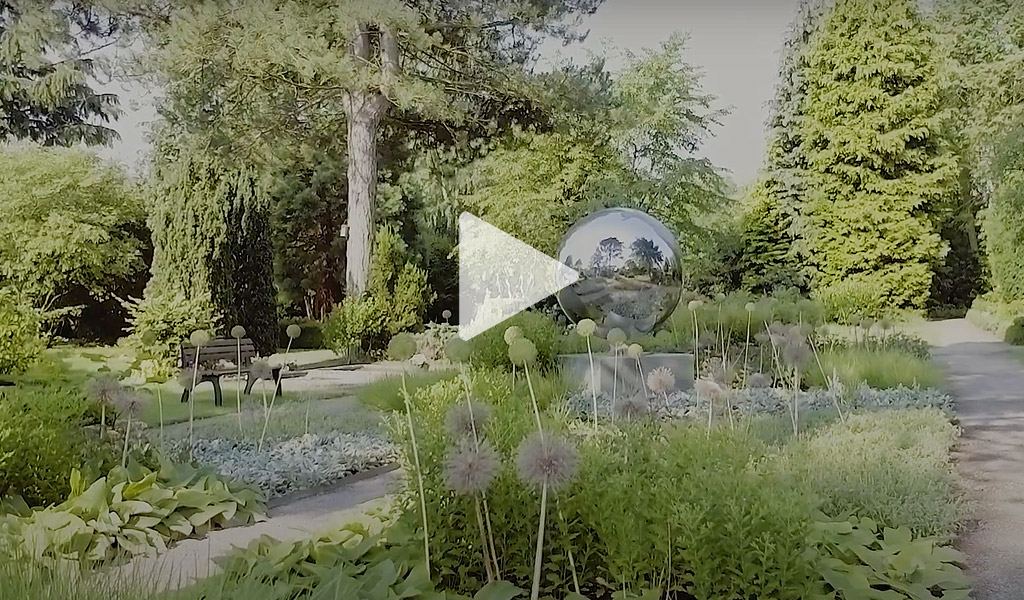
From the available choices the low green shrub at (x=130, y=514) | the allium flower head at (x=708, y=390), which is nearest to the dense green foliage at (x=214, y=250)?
the low green shrub at (x=130, y=514)

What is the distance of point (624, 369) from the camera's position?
2324 mm

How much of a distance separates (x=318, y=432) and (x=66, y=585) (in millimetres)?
947

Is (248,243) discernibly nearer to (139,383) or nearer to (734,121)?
(139,383)

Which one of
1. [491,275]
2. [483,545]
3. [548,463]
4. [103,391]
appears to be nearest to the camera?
[548,463]

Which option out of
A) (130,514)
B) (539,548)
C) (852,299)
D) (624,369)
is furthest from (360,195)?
(852,299)

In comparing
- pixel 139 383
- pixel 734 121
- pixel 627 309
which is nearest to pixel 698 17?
pixel 734 121

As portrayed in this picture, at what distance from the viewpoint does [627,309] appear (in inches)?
87.4

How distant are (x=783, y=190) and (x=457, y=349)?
1.02 meters

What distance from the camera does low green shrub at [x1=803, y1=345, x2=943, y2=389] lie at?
7.49 feet

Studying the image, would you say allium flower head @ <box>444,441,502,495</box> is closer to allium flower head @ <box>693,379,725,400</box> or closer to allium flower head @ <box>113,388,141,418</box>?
allium flower head @ <box>693,379,725,400</box>

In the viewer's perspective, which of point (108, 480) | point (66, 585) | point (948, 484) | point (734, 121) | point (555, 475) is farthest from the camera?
point (734, 121)

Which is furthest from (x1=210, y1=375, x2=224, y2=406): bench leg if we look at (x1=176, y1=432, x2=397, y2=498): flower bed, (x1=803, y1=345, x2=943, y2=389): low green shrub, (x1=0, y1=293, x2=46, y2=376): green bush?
(x1=803, y1=345, x2=943, y2=389): low green shrub

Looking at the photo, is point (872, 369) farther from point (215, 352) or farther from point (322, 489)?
point (215, 352)

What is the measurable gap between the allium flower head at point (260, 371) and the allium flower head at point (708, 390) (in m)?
1.18
